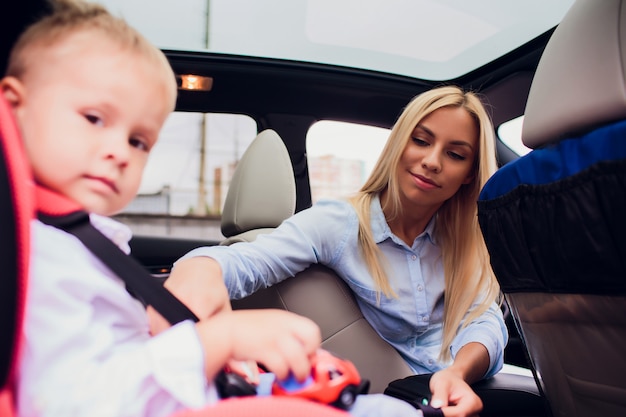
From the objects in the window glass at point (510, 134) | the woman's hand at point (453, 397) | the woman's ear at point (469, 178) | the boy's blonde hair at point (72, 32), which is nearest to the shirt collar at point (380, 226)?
the woman's ear at point (469, 178)

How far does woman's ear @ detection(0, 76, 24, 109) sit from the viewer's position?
61 cm

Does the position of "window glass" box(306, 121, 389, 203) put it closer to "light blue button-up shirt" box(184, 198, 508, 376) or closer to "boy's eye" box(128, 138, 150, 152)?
"light blue button-up shirt" box(184, 198, 508, 376)

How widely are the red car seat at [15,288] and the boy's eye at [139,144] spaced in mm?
169

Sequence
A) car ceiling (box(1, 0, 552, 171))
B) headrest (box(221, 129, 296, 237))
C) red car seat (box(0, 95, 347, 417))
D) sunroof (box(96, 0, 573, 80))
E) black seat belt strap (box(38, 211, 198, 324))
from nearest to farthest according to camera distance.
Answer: red car seat (box(0, 95, 347, 417)), black seat belt strap (box(38, 211, 198, 324)), headrest (box(221, 129, 296, 237)), sunroof (box(96, 0, 573, 80)), car ceiling (box(1, 0, 552, 171))

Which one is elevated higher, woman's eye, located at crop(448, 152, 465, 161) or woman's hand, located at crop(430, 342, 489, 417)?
woman's eye, located at crop(448, 152, 465, 161)

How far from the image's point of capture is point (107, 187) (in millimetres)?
634

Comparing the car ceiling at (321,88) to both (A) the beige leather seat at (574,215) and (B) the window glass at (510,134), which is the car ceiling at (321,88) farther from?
(A) the beige leather seat at (574,215)

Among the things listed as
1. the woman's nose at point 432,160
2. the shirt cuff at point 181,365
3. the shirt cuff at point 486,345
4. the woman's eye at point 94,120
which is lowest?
the shirt cuff at point 486,345

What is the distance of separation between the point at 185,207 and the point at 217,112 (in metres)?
0.50

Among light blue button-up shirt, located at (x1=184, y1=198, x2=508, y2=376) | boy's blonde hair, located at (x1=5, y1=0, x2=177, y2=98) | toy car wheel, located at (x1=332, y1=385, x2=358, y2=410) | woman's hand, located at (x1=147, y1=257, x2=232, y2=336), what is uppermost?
boy's blonde hair, located at (x1=5, y1=0, x2=177, y2=98)

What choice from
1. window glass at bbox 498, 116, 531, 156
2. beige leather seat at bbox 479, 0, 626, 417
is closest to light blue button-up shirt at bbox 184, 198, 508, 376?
beige leather seat at bbox 479, 0, 626, 417

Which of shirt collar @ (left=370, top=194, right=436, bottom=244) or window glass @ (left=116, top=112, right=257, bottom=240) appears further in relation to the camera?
window glass @ (left=116, top=112, right=257, bottom=240)

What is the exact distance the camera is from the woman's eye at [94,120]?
62 cm

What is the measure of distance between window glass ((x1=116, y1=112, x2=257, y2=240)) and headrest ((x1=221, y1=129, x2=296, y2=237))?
584 mm
